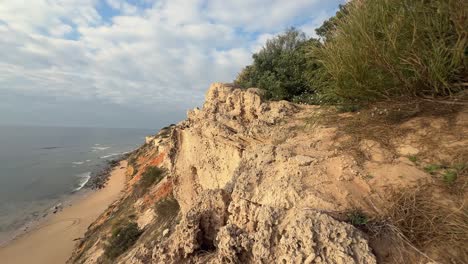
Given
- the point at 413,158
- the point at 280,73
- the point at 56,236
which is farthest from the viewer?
the point at 56,236

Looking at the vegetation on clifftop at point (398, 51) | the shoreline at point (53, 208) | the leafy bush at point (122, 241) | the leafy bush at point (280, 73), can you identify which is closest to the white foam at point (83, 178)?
the shoreline at point (53, 208)

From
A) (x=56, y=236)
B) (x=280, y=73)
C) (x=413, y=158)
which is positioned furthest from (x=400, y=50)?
(x=56, y=236)

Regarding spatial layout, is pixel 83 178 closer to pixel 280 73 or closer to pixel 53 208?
pixel 53 208

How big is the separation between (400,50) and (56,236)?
30128 mm

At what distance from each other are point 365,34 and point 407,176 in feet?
7.02

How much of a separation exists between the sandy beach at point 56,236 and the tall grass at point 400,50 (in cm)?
2404

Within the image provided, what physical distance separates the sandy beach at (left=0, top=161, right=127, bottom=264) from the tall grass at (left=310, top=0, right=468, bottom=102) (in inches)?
947

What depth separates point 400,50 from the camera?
13.5 ft

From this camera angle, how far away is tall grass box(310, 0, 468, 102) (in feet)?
12.2

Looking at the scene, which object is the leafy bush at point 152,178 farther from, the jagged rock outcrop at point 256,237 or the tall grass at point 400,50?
the tall grass at point 400,50

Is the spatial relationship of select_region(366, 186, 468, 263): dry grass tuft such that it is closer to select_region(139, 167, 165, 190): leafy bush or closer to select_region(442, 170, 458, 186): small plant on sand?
select_region(442, 170, 458, 186): small plant on sand

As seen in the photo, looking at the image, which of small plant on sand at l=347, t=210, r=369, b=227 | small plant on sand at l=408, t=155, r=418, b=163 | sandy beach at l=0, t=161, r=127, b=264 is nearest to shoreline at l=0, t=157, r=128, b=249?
sandy beach at l=0, t=161, r=127, b=264

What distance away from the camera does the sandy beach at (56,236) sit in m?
22.2

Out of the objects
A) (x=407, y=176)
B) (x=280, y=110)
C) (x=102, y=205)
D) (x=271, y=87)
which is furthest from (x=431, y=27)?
(x=102, y=205)
